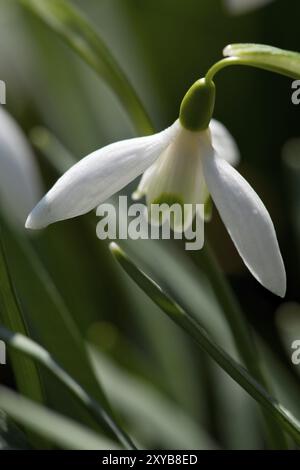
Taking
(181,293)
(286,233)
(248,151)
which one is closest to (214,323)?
(181,293)

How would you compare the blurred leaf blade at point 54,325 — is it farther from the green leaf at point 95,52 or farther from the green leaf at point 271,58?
the green leaf at point 271,58

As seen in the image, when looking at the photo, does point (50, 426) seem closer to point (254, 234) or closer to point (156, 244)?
point (254, 234)

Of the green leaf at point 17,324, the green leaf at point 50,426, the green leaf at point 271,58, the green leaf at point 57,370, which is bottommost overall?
the green leaf at point 50,426

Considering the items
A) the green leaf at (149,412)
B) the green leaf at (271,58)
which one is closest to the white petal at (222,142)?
the green leaf at (271,58)

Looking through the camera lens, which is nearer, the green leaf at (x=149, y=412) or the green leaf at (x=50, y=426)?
the green leaf at (x=50, y=426)

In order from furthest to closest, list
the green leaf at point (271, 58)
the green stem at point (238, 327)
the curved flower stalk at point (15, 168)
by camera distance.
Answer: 1. the curved flower stalk at point (15, 168)
2. the green stem at point (238, 327)
3. the green leaf at point (271, 58)
